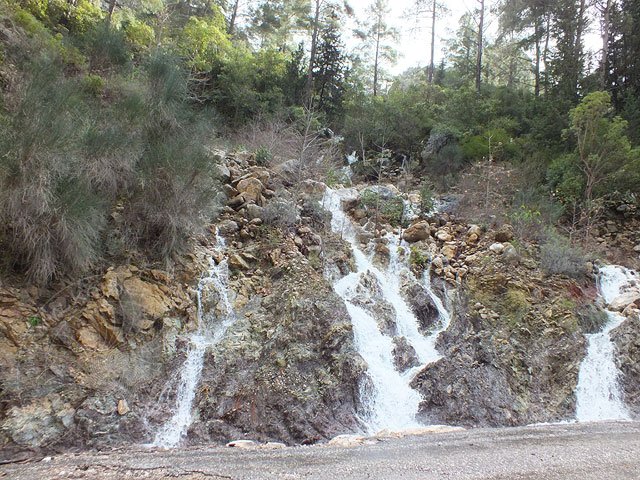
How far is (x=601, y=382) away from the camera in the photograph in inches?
281

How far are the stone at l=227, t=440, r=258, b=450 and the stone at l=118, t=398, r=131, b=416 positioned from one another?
60.1 inches

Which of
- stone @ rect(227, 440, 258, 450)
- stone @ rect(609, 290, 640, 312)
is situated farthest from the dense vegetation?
stone @ rect(227, 440, 258, 450)

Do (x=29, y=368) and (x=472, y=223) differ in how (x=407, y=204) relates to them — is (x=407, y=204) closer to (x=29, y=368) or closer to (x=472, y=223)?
(x=472, y=223)

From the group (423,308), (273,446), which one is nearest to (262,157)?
(423,308)

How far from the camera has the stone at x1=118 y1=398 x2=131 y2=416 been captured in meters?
5.31

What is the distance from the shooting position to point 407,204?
12328 mm

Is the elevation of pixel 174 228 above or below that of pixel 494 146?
below

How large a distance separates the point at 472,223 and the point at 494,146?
5.32 m

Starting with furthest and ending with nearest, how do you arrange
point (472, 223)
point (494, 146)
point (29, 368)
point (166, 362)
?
point (494, 146)
point (472, 223)
point (166, 362)
point (29, 368)

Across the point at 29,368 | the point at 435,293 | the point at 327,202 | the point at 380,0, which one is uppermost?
the point at 380,0

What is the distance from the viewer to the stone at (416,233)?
34.9ft

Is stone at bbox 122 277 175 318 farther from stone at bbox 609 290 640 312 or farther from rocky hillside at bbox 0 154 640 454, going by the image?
stone at bbox 609 290 640 312

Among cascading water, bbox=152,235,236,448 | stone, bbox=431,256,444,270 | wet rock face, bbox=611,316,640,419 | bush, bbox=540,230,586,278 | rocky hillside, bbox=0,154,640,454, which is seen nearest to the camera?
rocky hillside, bbox=0,154,640,454

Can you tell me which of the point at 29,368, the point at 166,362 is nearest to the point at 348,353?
the point at 166,362
